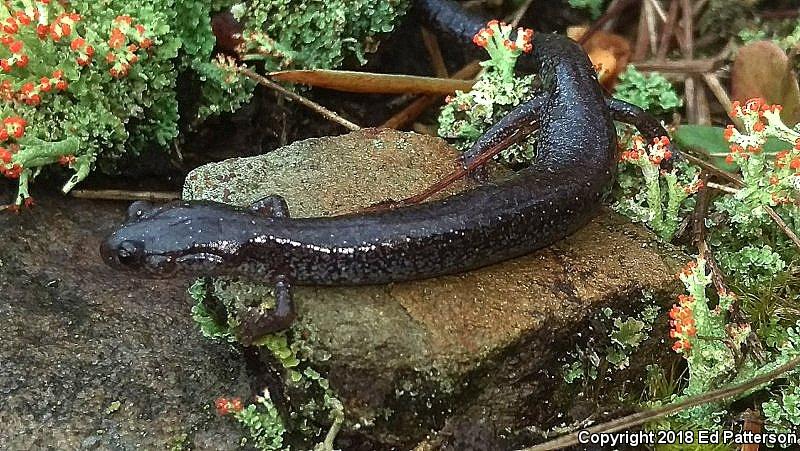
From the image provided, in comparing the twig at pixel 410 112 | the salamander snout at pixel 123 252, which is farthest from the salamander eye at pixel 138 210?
the twig at pixel 410 112

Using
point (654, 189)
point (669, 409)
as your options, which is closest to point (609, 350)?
point (669, 409)

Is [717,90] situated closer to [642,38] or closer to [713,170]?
[642,38]

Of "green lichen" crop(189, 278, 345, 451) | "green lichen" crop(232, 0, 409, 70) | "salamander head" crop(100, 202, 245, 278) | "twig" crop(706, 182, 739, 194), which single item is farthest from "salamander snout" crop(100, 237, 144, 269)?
"twig" crop(706, 182, 739, 194)

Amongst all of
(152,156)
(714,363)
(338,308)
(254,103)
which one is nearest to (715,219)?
(714,363)

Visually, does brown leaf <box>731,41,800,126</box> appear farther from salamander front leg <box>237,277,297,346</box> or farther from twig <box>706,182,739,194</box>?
salamander front leg <box>237,277,297,346</box>

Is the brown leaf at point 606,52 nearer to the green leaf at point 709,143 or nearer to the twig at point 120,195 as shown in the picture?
the green leaf at point 709,143

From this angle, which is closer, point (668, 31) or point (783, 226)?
point (783, 226)
